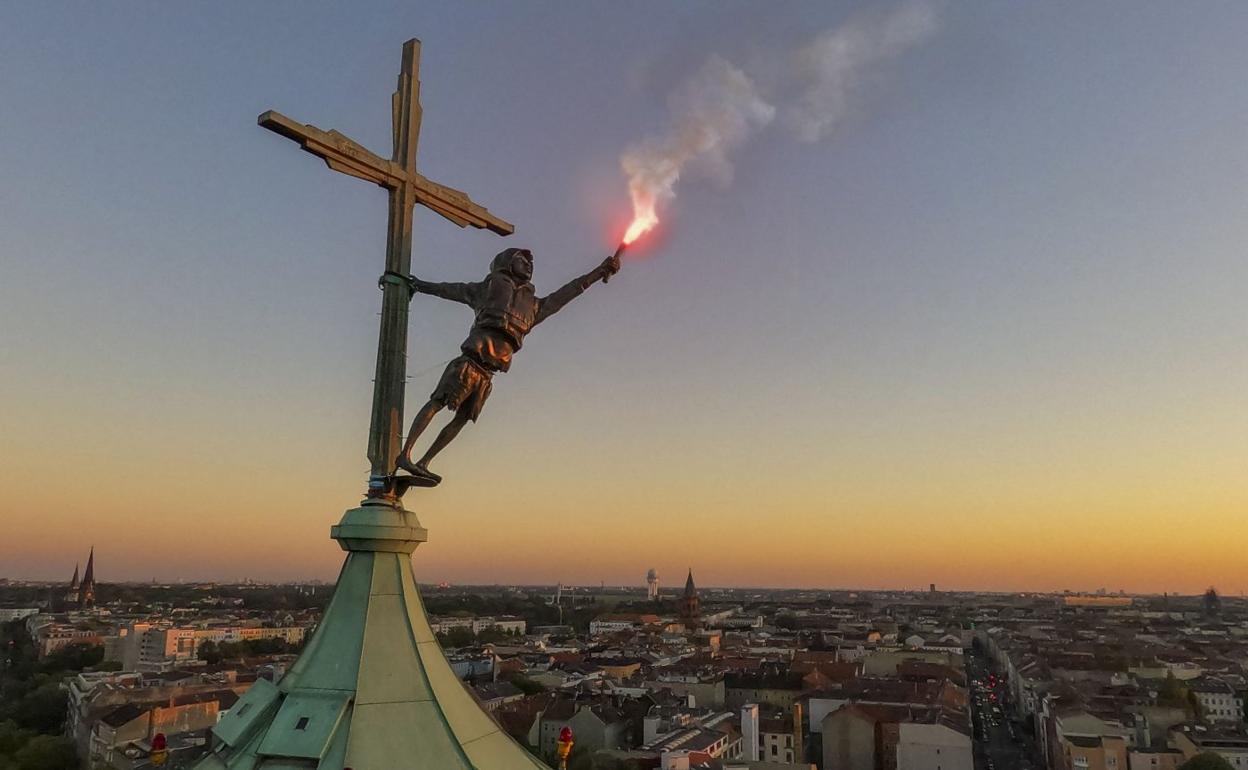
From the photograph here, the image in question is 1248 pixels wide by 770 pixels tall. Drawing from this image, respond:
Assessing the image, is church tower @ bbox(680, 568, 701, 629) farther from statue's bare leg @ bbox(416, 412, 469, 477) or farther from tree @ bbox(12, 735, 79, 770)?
statue's bare leg @ bbox(416, 412, 469, 477)

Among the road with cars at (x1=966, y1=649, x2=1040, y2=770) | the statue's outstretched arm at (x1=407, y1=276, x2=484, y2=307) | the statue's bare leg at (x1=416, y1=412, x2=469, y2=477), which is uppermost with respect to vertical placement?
the statue's outstretched arm at (x1=407, y1=276, x2=484, y2=307)

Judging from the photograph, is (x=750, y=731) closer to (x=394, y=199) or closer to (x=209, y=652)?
(x=394, y=199)

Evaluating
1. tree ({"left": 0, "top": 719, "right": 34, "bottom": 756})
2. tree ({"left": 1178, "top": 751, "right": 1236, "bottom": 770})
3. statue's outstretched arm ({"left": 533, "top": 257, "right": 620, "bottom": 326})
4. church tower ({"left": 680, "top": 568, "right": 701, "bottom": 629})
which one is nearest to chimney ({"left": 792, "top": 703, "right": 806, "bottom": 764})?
tree ({"left": 1178, "top": 751, "right": 1236, "bottom": 770})

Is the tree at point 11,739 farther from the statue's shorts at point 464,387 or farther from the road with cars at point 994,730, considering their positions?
the road with cars at point 994,730

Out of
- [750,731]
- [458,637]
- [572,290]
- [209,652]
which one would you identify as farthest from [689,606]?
[572,290]

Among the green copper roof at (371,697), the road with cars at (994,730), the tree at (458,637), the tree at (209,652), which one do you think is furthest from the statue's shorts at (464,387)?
the tree at (458,637)

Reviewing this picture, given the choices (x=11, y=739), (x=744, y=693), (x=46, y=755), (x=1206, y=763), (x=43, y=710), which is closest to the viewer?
(x=46, y=755)

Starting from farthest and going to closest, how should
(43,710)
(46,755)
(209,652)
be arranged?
(209,652), (43,710), (46,755)

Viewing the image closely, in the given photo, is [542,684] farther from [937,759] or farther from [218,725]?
[218,725]
